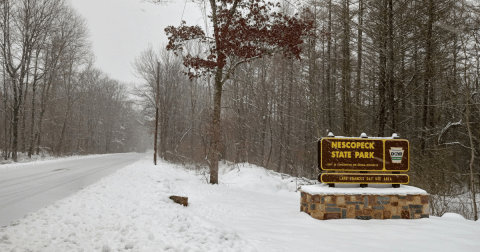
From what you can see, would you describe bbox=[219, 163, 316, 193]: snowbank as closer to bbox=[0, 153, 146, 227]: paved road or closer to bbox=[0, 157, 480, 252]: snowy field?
bbox=[0, 157, 480, 252]: snowy field

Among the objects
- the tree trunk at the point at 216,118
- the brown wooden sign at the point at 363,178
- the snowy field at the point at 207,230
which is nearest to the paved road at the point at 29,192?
the snowy field at the point at 207,230

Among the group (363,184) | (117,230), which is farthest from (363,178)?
(117,230)

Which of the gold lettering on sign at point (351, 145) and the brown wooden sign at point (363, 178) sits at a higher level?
the gold lettering on sign at point (351, 145)

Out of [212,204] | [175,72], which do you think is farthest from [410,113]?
[175,72]

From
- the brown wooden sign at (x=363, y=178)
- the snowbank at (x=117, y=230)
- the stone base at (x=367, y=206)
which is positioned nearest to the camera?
the snowbank at (x=117, y=230)

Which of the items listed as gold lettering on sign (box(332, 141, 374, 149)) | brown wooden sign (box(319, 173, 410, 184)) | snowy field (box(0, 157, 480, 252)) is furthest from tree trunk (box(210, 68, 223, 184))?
brown wooden sign (box(319, 173, 410, 184))

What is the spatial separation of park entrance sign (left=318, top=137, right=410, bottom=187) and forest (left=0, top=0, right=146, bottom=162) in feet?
74.1

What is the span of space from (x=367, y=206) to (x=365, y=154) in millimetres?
1329

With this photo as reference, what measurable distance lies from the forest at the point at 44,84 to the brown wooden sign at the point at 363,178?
22.6m

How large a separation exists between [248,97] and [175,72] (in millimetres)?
12252

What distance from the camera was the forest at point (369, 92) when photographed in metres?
11.9

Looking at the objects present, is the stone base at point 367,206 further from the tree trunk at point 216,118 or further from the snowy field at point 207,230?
the tree trunk at point 216,118

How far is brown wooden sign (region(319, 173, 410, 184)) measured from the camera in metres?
7.19

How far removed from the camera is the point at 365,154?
24.3 feet
